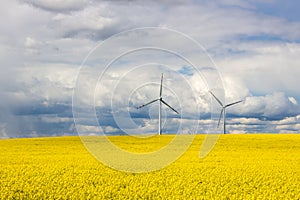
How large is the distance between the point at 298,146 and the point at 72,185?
3596 centimetres

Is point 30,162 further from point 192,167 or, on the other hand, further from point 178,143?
point 178,143

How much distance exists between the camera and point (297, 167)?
30719 mm

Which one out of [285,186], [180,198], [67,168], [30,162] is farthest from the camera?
[30,162]

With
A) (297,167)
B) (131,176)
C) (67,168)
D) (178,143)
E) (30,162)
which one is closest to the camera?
(131,176)

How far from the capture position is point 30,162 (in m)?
32.7

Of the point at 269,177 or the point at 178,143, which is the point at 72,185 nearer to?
the point at 269,177

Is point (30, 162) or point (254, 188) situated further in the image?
point (30, 162)

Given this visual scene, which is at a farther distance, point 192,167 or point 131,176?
point 192,167

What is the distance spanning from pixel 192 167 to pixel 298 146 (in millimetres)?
26017

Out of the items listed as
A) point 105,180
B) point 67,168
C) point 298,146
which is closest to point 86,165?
point 67,168

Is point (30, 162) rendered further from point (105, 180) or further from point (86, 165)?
point (105, 180)

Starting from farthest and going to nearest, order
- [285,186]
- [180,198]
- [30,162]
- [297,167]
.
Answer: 1. [30,162]
2. [297,167]
3. [285,186]
4. [180,198]

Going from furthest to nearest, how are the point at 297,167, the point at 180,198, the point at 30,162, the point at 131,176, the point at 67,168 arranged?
1. the point at 30,162
2. the point at 297,167
3. the point at 67,168
4. the point at 131,176
5. the point at 180,198

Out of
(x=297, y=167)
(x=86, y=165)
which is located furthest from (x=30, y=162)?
(x=297, y=167)
